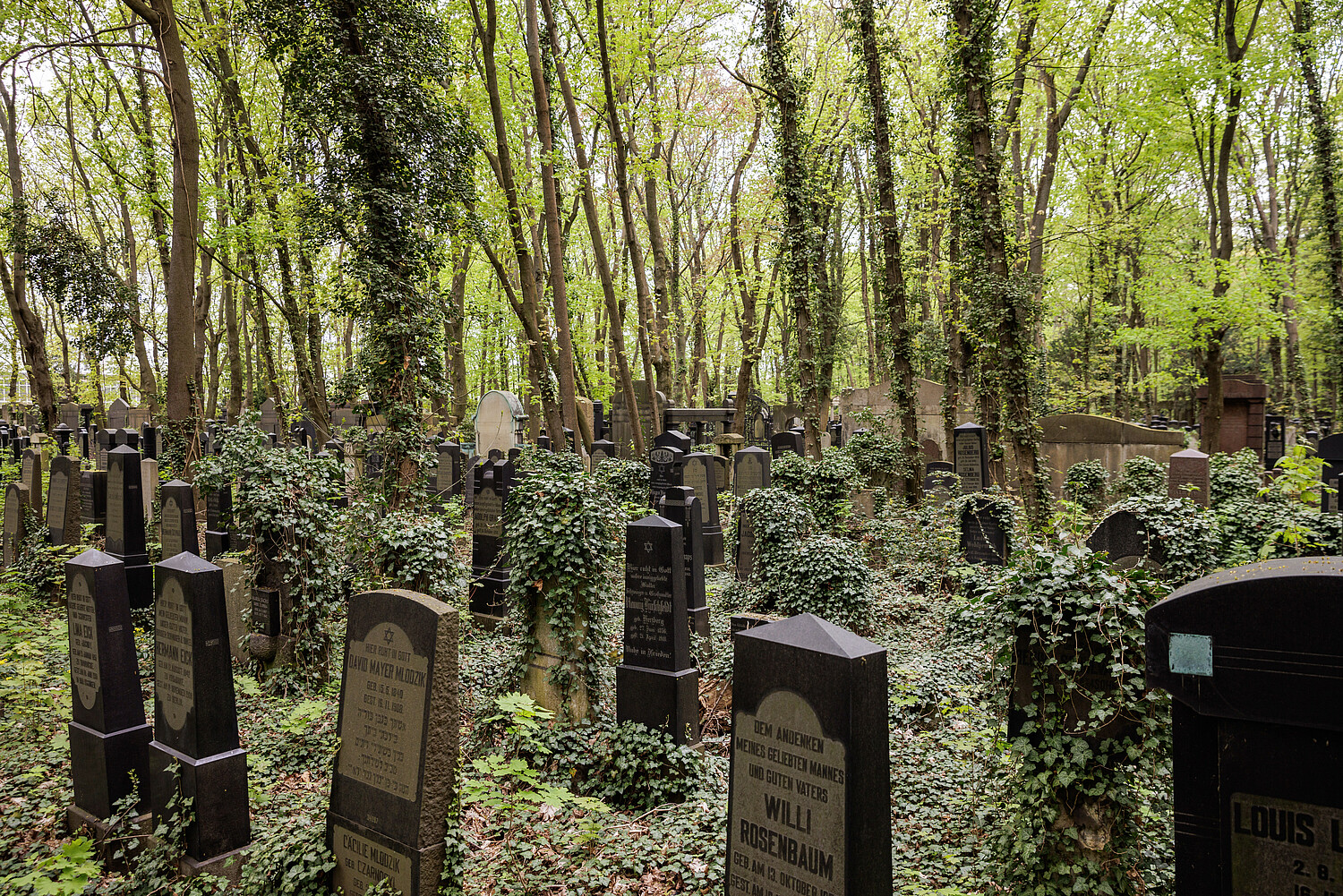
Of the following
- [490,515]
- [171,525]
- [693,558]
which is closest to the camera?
[693,558]

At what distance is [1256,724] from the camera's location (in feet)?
7.63

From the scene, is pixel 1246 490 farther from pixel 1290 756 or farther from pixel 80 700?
pixel 80 700

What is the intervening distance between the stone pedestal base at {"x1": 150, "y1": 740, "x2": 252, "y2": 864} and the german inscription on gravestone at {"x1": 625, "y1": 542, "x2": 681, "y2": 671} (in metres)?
2.73

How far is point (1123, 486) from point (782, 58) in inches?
400

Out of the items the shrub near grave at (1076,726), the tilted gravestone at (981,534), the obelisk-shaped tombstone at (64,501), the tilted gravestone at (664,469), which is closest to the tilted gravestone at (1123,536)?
the tilted gravestone at (981,534)

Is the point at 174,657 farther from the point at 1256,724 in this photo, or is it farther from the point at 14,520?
the point at 14,520

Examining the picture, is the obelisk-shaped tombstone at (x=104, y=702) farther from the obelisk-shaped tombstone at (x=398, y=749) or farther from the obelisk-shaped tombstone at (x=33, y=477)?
the obelisk-shaped tombstone at (x=33, y=477)

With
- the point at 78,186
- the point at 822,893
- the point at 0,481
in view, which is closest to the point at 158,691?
the point at 822,893

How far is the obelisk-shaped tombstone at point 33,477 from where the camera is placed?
40.9ft

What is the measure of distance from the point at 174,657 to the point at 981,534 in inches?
336

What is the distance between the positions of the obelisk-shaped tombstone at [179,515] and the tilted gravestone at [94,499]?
2.73 meters

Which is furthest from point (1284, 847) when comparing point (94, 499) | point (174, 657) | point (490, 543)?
point (94, 499)

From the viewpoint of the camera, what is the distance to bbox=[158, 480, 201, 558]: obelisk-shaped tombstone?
8.09 m

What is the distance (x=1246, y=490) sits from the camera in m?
10.7
